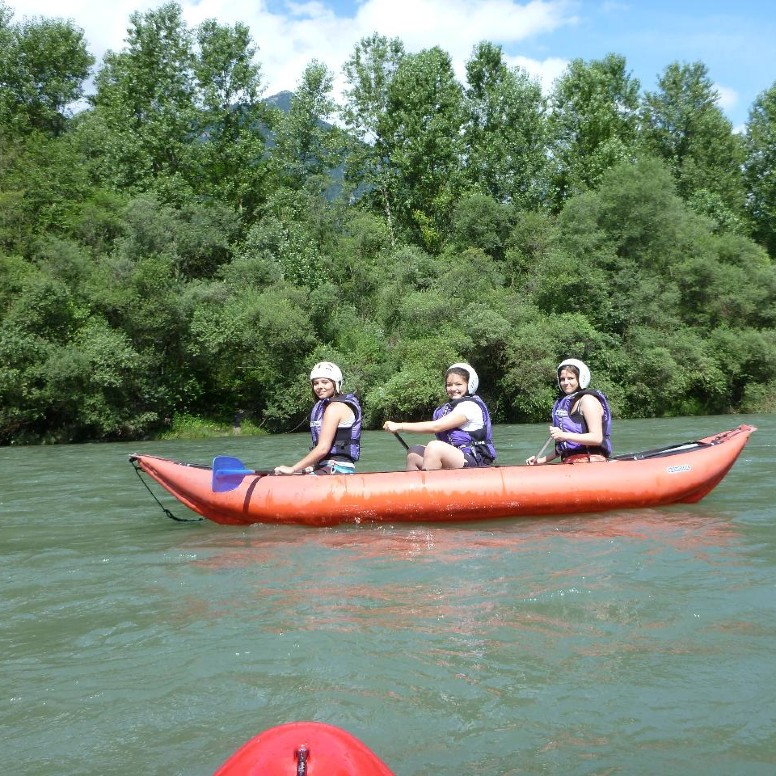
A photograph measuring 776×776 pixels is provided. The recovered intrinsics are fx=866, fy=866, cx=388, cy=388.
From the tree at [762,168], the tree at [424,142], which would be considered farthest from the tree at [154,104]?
the tree at [762,168]

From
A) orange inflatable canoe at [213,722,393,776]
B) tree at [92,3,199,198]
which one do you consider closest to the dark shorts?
orange inflatable canoe at [213,722,393,776]

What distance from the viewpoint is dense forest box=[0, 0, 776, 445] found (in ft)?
64.6

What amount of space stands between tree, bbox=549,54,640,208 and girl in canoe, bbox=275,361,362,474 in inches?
948

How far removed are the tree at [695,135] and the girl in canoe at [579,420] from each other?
26.6 metres

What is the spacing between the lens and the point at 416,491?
20.4 feet

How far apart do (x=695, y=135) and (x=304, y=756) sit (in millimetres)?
33673

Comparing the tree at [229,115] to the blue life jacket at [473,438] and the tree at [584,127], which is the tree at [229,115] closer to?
the tree at [584,127]

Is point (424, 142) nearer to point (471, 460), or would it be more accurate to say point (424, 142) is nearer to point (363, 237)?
point (363, 237)

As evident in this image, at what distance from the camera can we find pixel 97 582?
191 inches

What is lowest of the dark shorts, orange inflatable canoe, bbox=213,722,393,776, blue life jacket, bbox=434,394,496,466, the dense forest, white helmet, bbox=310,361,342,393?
orange inflatable canoe, bbox=213,722,393,776

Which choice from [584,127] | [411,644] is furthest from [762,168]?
[411,644]

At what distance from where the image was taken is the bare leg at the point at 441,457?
6.57 meters

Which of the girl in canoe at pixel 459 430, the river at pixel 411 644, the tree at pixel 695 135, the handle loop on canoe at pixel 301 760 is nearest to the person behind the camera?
the handle loop on canoe at pixel 301 760

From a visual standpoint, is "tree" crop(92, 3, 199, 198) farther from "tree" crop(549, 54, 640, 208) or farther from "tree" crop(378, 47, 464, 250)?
"tree" crop(549, 54, 640, 208)
